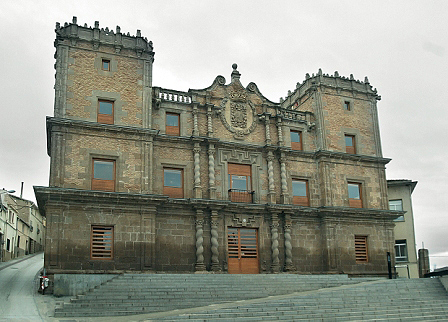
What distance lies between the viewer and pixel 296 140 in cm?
3462

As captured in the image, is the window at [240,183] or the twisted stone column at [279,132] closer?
the window at [240,183]

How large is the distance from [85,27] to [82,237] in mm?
12452

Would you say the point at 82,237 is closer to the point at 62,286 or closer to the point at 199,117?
Result: the point at 62,286

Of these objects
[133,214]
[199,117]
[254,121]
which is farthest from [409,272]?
[133,214]

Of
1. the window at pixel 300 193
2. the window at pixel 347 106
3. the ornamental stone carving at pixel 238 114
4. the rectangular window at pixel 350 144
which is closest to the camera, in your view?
the ornamental stone carving at pixel 238 114

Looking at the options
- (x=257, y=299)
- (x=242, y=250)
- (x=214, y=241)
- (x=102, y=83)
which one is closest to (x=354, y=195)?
(x=242, y=250)

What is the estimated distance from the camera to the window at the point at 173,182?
2966cm

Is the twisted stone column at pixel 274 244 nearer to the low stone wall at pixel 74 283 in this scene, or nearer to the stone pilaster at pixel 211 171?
the stone pilaster at pixel 211 171

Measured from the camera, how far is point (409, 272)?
1586 inches

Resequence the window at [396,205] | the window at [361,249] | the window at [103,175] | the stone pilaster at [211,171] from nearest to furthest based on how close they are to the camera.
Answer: the window at [103,175] → the stone pilaster at [211,171] → the window at [361,249] → the window at [396,205]

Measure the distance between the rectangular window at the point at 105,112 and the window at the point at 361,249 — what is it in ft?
58.6

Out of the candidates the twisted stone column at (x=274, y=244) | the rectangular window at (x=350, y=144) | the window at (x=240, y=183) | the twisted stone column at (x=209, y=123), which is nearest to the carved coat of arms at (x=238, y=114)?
the twisted stone column at (x=209, y=123)

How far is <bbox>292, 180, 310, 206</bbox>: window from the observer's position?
33.1 meters

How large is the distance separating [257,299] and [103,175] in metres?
10.9
